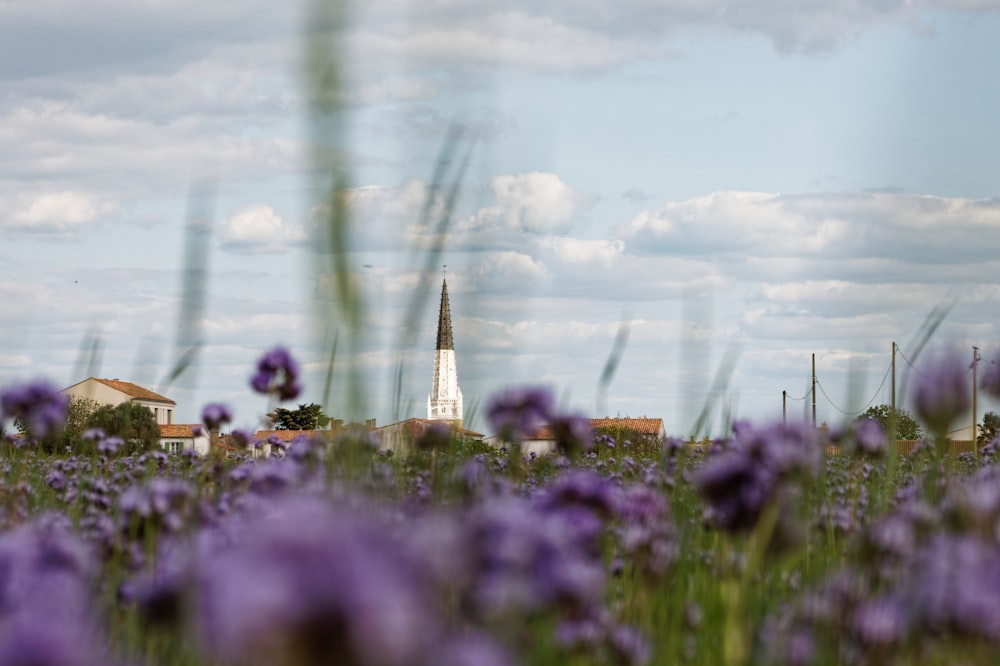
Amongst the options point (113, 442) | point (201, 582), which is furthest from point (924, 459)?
point (201, 582)

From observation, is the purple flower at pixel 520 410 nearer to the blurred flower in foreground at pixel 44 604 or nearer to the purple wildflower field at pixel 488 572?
the purple wildflower field at pixel 488 572

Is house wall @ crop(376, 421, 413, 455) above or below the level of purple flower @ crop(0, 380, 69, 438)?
below

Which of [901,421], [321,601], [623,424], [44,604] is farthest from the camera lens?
[623,424]

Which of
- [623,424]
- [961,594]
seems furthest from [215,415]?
[623,424]

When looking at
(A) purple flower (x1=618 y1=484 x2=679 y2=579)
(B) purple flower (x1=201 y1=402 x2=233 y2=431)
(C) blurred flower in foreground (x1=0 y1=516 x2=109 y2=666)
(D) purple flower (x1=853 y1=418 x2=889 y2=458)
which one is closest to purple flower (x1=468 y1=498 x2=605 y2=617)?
(C) blurred flower in foreground (x1=0 y1=516 x2=109 y2=666)

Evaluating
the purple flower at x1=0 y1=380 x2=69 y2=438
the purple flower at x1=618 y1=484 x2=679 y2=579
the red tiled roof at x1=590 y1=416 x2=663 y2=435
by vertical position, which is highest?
the purple flower at x1=0 y1=380 x2=69 y2=438

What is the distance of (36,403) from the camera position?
628 centimetres

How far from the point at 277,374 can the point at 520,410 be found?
154 centimetres

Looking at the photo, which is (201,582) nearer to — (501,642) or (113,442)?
(501,642)

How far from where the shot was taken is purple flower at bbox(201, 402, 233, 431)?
652 cm

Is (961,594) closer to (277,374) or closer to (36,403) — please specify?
(277,374)

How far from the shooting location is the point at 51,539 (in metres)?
2.96

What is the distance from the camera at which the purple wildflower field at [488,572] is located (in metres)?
1.26

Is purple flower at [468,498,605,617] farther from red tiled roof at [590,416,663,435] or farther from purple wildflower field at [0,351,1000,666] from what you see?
red tiled roof at [590,416,663,435]
